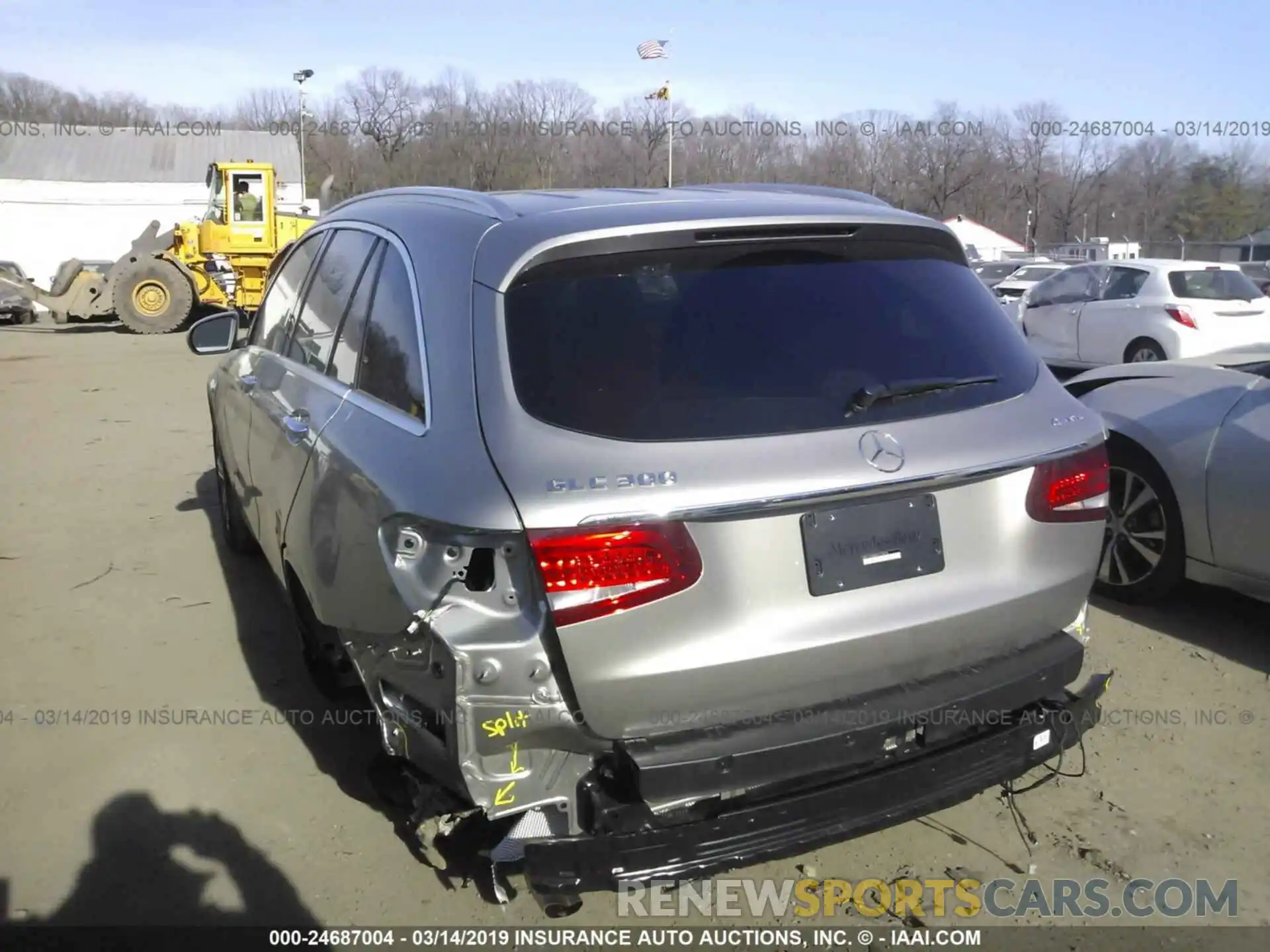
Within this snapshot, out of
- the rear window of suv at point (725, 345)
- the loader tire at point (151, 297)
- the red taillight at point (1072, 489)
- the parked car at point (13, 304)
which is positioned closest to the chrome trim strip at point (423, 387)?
the rear window of suv at point (725, 345)

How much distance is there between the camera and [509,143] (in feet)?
83.9

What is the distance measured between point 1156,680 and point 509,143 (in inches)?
921

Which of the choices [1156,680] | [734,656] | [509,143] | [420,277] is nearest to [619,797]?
[734,656]

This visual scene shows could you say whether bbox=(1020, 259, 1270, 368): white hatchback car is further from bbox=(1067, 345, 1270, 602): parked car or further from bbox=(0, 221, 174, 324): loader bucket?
bbox=(0, 221, 174, 324): loader bucket

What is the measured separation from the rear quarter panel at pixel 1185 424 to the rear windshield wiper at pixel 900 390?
237 cm

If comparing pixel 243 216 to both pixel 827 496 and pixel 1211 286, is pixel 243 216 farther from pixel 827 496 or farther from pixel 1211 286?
pixel 827 496

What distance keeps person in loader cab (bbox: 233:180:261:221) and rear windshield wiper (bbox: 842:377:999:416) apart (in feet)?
70.3

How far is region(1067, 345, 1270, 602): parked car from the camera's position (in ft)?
14.5

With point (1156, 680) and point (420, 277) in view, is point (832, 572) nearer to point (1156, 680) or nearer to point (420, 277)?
→ point (420, 277)

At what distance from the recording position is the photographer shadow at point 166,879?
297 centimetres

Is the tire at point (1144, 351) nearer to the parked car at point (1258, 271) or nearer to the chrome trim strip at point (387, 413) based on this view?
the chrome trim strip at point (387, 413)

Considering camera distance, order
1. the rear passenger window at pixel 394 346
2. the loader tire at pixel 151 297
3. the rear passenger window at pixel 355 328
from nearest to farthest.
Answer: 1. the rear passenger window at pixel 394 346
2. the rear passenger window at pixel 355 328
3. the loader tire at pixel 151 297

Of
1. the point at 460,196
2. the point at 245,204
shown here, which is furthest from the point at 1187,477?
the point at 245,204

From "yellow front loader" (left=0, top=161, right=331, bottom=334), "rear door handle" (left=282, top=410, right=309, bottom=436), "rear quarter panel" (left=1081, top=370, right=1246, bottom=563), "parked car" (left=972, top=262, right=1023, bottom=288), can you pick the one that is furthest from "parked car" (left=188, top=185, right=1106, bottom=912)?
"parked car" (left=972, top=262, right=1023, bottom=288)
